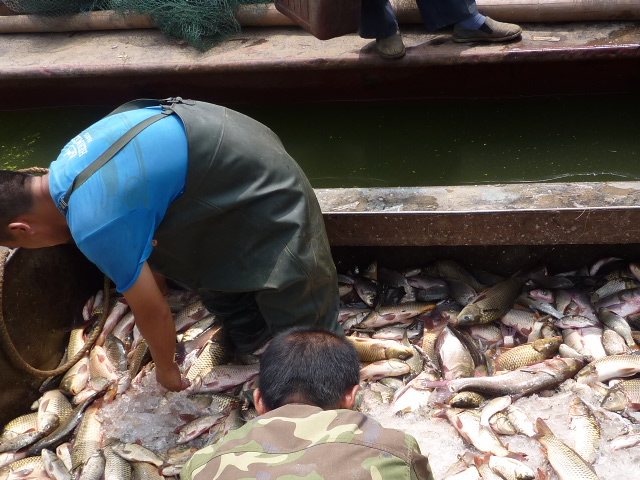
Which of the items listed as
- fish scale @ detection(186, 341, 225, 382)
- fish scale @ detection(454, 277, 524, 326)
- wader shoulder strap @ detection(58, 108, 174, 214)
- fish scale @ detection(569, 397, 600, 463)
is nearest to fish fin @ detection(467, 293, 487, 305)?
fish scale @ detection(454, 277, 524, 326)

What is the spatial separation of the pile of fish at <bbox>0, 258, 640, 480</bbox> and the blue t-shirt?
1.13 meters

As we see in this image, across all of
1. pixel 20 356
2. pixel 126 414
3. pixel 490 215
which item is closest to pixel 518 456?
pixel 490 215

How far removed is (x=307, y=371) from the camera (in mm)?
2242

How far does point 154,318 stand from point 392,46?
3328mm

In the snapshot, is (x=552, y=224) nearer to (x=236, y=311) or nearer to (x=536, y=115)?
(x=236, y=311)

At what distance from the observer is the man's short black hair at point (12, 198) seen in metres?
2.51

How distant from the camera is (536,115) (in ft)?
19.7

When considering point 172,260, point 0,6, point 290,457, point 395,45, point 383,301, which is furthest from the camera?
point 0,6

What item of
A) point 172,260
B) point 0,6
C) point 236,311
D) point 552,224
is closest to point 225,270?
point 172,260

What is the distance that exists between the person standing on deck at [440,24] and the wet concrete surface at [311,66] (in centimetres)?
8

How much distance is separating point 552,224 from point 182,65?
11.6 ft

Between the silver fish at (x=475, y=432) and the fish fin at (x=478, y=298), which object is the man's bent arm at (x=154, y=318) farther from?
the fish fin at (x=478, y=298)

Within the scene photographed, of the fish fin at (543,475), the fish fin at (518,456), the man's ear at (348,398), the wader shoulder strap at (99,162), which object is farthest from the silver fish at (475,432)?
the wader shoulder strap at (99,162)

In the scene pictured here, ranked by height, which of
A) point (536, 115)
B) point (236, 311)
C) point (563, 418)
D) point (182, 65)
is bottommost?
point (563, 418)
